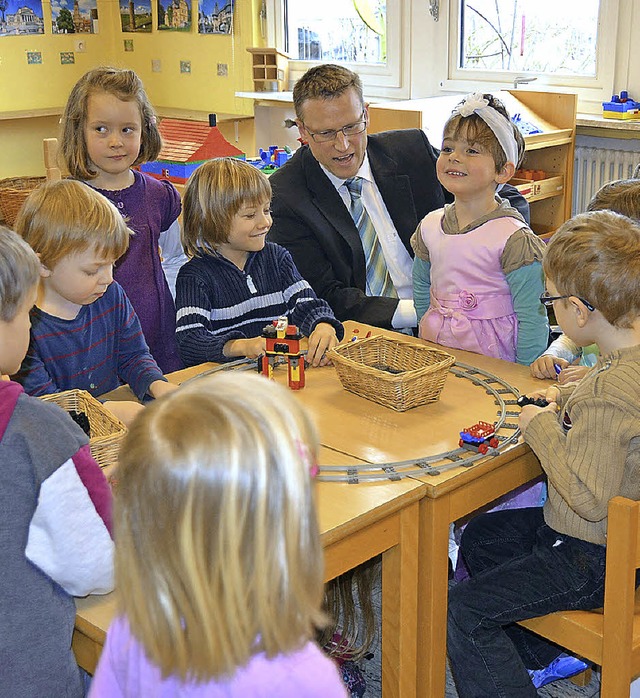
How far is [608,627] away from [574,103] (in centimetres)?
343

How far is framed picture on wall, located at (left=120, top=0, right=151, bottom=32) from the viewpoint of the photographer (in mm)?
6270

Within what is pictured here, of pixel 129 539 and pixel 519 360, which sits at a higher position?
pixel 129 539

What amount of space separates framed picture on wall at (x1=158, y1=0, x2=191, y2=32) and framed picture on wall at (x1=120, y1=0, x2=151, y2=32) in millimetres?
119

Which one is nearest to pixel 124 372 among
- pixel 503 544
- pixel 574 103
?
pixel 503 544

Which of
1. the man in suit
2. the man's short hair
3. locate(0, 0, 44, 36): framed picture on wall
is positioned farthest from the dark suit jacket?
locate(0, 0, 44, 36): framed picture on wall

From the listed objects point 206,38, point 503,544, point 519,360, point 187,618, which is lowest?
point 503,544

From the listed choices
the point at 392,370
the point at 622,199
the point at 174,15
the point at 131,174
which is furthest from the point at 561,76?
the point at 392,370

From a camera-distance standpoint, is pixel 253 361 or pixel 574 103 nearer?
pixel 253 361

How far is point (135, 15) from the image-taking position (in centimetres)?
633

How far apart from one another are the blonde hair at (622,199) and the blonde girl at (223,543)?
1461 mm

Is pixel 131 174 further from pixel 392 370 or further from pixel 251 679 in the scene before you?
pixel 251 679

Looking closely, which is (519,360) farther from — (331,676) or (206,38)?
Answer: (206,38)

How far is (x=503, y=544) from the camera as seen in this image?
197cm

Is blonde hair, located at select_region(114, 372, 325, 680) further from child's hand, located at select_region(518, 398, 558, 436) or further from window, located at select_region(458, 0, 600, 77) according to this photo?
window, located at select_region(458, 0, 600, 77)
